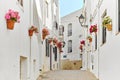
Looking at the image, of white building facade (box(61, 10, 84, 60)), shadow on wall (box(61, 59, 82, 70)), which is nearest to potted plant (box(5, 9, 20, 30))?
shadow on wall (box(61, 59, 82, 70))

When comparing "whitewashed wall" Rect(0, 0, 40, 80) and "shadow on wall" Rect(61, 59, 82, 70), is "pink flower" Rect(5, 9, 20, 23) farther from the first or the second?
"shadow on wall" Rect(61, 59, 82, 70)

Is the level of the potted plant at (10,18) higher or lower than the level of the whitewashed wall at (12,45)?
higher

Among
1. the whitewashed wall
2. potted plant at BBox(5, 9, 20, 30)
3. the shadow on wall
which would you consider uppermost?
potted plant at BBox(5, 9, 20, 30)

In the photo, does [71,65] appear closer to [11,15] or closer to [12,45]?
[12,45]

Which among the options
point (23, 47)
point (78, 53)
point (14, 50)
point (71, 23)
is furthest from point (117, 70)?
point (71, 23)

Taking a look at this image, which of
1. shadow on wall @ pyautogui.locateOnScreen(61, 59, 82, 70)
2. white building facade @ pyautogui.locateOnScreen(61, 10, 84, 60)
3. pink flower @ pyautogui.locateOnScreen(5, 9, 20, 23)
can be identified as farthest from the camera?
white building facade @ pyautogui.locateOnScreen(61, 10, 84, 60)

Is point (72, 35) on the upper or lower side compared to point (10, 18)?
upper

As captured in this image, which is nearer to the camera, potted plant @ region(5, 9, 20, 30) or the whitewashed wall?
the whitewashed wall

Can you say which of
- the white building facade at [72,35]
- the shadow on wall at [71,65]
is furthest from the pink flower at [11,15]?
the white building facade at [72,35]

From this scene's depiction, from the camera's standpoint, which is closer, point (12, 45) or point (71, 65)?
point (12, 45)

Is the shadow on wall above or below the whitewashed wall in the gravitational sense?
below

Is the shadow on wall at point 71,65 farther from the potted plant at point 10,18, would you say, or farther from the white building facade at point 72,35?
the potted plant at point 10,18

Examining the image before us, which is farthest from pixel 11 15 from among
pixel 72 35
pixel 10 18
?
pixel 72 35

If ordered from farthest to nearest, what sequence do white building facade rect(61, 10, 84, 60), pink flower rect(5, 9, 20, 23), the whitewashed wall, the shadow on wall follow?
white building facade rect(61, 10, 84, 60)
the shadow on wall
pink flower rect(5, 9, 20, 23)
the whitewashed wall
